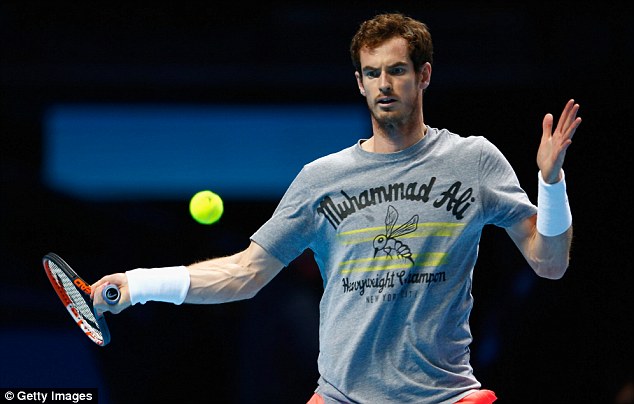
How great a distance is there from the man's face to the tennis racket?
1.06 metres

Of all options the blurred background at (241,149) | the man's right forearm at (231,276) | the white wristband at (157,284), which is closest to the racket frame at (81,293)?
the white wristband at (157,284)

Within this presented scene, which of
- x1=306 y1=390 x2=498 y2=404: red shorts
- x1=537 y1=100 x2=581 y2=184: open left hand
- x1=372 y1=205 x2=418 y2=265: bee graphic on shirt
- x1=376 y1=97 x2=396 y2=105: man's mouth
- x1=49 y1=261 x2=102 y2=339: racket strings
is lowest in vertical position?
x1=306 y1=390 x2=498 y2=404: red shorts

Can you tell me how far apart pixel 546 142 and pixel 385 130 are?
0.55m

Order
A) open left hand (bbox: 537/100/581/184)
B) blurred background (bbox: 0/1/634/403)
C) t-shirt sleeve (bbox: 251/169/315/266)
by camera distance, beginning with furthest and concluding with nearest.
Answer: blurred background (bbox: 0/1/634/403) < t-shirt sleeve (bbox: 251/169/315/266) < open left hand (bbox: 537/100/581/184)

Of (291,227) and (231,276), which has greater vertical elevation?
(291,227)

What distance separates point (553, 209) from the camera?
3.03 meters

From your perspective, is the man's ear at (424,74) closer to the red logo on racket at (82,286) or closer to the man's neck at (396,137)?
the man's neck at (396,137)

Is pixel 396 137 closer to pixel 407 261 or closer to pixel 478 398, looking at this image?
pixel 407 261

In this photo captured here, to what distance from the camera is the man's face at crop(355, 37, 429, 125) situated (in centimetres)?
330

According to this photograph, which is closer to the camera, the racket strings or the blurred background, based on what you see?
the racket strings

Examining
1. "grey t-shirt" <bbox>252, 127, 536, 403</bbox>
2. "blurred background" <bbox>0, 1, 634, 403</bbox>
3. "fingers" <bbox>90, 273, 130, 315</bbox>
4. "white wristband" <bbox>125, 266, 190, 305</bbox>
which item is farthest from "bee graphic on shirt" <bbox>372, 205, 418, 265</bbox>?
"blurred background" <bbox>0, 1, 634, 403</bbox>

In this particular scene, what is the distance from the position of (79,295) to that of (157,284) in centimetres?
34

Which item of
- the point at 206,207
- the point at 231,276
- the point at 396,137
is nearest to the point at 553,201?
the point at 396,137

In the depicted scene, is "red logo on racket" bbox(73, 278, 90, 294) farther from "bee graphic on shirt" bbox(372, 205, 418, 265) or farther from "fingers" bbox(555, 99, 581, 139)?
"fingers" bbox(555, 99, 581, 139)
